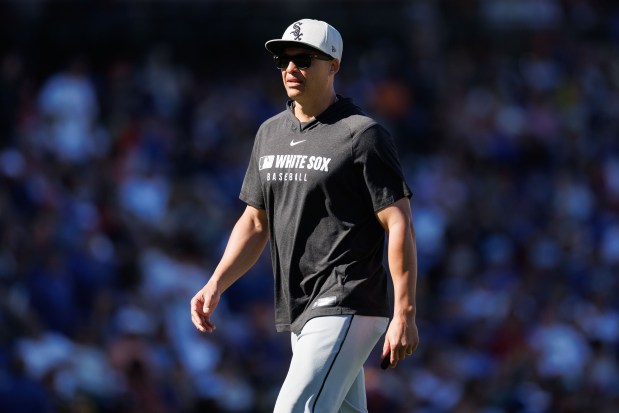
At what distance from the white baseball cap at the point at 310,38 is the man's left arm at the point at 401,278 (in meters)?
0.80

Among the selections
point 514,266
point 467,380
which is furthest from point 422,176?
point 467,380

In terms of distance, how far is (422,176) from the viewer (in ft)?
50.9

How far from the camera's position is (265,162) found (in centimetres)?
585

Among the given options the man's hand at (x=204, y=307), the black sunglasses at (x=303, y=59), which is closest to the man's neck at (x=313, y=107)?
the black sunglasses at (x=303, y=59)

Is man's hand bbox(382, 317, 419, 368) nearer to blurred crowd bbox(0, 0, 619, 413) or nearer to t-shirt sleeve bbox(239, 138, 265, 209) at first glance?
t-shirt sleeve bbox(239, 138, 265, 209)

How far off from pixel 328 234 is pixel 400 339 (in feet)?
2.15

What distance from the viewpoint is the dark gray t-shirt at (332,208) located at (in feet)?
18.1

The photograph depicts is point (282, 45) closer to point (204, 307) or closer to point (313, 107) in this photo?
point (313, 107)

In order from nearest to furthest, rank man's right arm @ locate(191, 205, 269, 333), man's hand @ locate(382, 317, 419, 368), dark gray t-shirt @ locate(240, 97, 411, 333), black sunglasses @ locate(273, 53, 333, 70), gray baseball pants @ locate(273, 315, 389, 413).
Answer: man's hand @ locate(382, 317, 419, 368), gray baseball pants @ locate(273, 315, 389, 413), dark gray t-shirt @ locate(240, 97, 411, 333), black sunglasses @ locate(273, 53, 333, 70), man's right arm @ locate(191, 205, 269, 333)

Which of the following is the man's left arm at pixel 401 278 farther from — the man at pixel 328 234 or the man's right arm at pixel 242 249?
the man's right arm at pixel 242 249

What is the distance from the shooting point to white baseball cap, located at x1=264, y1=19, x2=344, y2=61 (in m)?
5.60

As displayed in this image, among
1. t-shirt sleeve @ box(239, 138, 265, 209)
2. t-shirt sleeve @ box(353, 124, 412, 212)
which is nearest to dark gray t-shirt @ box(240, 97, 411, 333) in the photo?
t-shirt sleeve @ box(353, 124, 412, 212)

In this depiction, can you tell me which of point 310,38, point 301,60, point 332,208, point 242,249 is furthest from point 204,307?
point 310,38

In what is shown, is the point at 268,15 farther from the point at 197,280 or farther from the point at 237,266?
the point at 237,266
